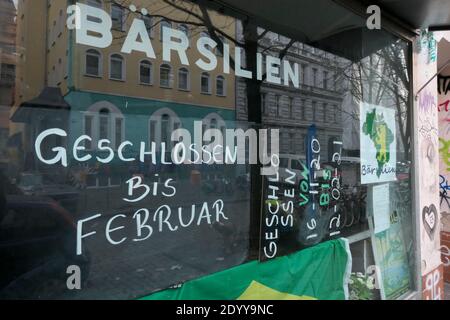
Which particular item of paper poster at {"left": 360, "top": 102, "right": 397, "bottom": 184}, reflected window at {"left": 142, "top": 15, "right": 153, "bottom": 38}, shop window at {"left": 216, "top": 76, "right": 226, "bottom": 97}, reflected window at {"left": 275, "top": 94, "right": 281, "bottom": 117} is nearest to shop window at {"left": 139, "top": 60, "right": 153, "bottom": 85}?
reflected window at {"left": 142, "top": 15, "right": 153, "bottom": 38}

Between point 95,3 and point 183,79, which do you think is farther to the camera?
point 183,79

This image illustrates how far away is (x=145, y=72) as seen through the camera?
1.95m

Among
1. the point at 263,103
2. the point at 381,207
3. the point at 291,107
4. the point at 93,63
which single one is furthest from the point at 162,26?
the point at 381,207

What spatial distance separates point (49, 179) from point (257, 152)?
53.4 inches

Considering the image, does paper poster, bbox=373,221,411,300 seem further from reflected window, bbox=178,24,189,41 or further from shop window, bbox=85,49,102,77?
shop window, bbox=85,49,102,77

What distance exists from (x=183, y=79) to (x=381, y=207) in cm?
241

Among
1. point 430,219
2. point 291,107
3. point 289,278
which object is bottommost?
point 289,278

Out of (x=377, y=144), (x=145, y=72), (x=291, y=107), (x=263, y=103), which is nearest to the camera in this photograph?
(x=145, y=72)

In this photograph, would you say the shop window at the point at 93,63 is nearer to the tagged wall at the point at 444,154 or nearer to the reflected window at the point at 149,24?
the reflected window at the point at 149,24

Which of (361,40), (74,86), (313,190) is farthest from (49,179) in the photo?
(361,40)

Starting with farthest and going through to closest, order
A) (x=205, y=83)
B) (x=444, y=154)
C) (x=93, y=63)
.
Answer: (x=444, y=154), (x=205, y=83), (x=93, y=63)

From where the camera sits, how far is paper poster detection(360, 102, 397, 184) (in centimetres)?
327

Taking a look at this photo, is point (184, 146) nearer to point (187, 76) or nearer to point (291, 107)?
point (187, 76)
